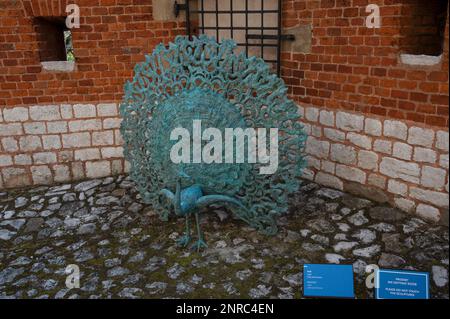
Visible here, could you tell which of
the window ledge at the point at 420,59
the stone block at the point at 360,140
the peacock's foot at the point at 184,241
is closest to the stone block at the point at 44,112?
the peacock's foot at the point at 184,241

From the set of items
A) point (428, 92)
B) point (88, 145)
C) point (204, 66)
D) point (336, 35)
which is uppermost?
point (336, 35)

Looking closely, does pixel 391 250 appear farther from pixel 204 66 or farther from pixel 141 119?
pixel 141 119

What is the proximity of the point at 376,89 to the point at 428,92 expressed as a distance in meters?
0.52

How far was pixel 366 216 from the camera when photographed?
13.6 ft

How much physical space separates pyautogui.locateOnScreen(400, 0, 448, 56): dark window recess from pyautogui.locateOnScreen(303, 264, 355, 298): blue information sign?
2177mm

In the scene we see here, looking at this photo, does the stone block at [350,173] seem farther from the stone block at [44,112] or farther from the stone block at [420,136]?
the stone block at [44,112]

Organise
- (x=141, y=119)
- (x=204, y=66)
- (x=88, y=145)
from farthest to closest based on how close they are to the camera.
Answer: (x=88, y=145) < (x=141, y=119) < (x=204, y=66)

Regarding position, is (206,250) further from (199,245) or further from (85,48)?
(85,48)

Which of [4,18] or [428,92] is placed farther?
[4,18]

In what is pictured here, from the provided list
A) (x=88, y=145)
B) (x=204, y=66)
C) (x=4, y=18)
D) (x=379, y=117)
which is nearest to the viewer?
(x=204, y=66)

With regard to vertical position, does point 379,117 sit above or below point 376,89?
below

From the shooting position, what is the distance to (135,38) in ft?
16.5

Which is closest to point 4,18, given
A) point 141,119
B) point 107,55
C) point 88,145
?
point 107,55

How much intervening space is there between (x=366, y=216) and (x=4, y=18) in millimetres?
4585
